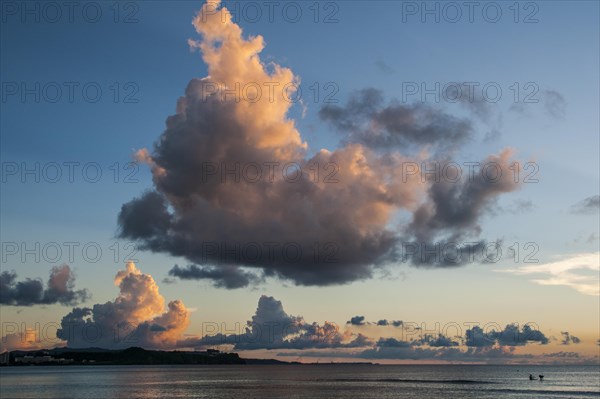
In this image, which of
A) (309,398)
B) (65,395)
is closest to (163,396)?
(65,395)

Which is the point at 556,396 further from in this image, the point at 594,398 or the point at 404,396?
the point at 404,396

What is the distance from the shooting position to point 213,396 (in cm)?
19088

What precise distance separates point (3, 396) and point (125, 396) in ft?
119

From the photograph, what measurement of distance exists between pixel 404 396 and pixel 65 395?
10640cm

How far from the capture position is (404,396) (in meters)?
194

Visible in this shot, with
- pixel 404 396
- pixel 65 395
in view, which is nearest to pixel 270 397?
pixel 404 396

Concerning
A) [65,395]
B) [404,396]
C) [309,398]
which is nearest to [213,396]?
[309,398]

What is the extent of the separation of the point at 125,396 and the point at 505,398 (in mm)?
117146

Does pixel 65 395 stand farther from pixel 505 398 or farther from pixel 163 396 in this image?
pixel 505 398

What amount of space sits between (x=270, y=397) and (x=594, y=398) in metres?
99.2

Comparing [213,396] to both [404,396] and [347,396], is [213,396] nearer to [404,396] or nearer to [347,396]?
[347,396]

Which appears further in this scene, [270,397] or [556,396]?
[556,396]

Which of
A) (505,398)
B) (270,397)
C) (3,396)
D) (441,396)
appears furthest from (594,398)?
(3,396)

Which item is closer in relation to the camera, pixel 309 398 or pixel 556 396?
pixel 309 398
